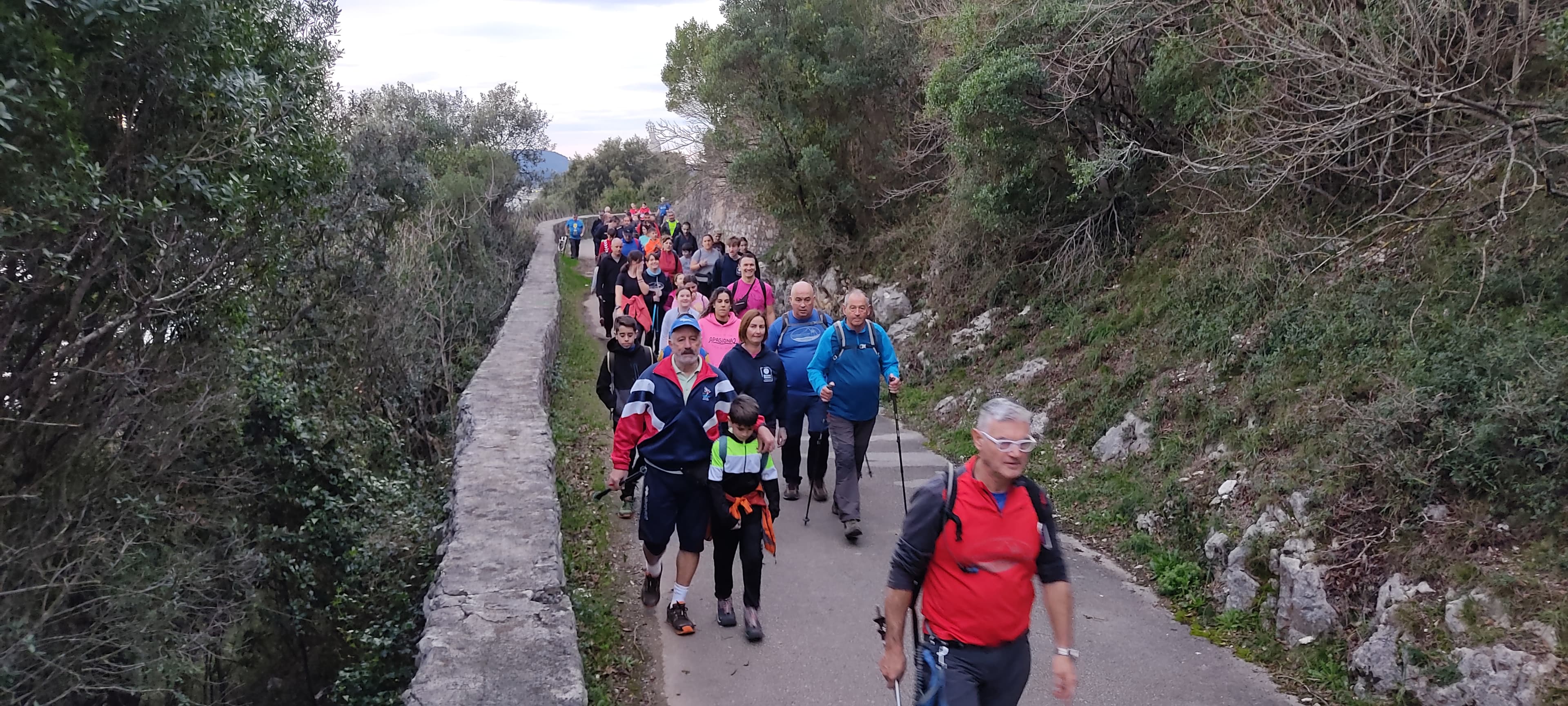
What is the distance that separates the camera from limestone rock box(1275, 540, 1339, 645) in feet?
17.8

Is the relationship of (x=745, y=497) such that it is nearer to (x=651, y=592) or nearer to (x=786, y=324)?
(x=651, y=592)

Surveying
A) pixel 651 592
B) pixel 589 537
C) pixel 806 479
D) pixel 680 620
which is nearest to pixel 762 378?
pixel 651 592

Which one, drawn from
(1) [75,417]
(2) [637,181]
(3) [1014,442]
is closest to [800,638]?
(3) [1014,442]

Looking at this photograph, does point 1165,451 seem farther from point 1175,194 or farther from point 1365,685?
point 1175,194

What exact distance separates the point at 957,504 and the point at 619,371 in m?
4.90

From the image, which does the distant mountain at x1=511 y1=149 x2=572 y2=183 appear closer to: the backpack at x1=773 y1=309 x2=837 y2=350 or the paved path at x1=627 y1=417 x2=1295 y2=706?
the backpack at x1=773 y1=309 x2=837 y2=350

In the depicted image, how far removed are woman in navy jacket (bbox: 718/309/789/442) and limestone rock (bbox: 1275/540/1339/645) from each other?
329 centimetres

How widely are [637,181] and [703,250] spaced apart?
133 ft

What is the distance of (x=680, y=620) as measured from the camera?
586 cm

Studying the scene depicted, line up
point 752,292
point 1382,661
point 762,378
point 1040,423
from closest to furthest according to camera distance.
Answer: point 1382,661 < point 762,378 < point 752,292 < point 1040,423

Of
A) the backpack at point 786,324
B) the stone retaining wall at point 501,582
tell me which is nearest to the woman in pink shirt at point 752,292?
the backpack at point 786,324

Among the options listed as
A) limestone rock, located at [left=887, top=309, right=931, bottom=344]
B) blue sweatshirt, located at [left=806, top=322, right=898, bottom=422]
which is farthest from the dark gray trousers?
limestone rock, located at [left=887, top=309, right=931, bottom=344]

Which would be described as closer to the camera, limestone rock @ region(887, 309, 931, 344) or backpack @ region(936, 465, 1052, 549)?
backpack @ region(936, 465, 1052, 549)

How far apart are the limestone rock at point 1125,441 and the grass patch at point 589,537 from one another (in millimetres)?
4375
